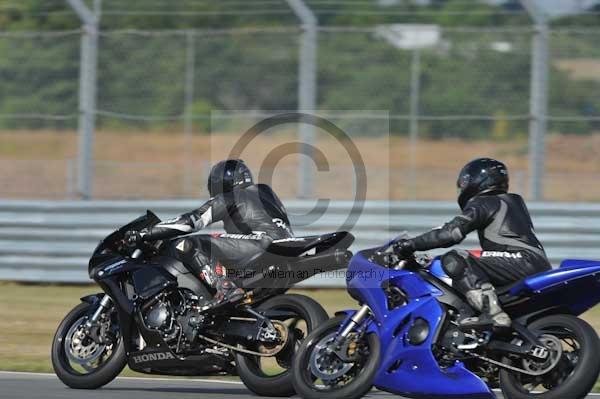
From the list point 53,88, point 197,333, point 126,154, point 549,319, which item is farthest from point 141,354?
point 126,154

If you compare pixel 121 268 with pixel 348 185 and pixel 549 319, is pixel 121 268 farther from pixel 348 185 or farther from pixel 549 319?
pixel 348 185

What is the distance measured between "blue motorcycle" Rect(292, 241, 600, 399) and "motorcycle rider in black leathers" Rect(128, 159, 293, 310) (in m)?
0.94

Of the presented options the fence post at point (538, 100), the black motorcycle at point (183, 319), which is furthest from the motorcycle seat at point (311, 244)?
the fence post at point (538, 100)

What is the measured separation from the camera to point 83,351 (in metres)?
8.70

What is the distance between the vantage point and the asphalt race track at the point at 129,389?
325 inches

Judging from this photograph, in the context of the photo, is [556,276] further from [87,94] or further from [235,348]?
[87,94]

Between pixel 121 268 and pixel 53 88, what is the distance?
7732 millimetres

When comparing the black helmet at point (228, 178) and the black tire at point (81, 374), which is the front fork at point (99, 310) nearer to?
the black tire at point (81, 374)

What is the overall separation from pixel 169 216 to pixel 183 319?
228 inches

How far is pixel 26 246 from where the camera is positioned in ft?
47.8

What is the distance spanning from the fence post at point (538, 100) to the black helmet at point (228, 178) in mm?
5417

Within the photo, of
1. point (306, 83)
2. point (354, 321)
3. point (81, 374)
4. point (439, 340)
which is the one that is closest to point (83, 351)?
point (81, 374)

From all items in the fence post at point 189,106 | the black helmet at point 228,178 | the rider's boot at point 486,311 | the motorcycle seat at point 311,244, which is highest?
the fence post at point 189,106

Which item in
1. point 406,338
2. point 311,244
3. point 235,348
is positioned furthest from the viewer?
point 235,348
